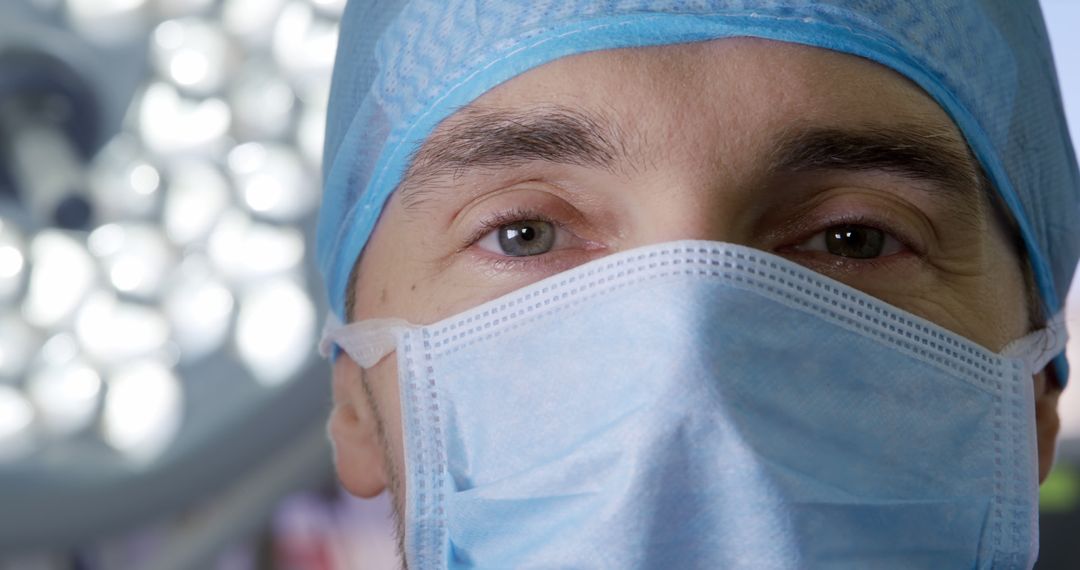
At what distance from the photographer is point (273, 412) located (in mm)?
1641

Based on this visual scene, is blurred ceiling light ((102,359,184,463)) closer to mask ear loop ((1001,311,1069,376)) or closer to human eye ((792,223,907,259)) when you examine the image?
human eye ((792,223,907,259))

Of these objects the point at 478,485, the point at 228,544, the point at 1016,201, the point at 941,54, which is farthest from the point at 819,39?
the point at 228,544

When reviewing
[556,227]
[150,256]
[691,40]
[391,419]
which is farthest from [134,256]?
[691,40]

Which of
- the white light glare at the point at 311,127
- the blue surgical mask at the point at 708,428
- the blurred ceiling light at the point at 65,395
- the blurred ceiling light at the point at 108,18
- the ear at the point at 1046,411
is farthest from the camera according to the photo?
the white light glare at the point at 311,127

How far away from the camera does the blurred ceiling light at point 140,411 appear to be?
5.12 ft

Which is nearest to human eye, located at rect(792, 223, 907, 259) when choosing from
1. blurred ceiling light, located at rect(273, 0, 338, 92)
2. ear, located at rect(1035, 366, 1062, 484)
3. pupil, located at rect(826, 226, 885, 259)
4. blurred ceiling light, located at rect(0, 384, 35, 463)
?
pupil, located at rect(826, 226, 885, 259)

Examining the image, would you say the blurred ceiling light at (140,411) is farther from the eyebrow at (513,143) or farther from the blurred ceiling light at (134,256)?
the eyebrow at (513,143)

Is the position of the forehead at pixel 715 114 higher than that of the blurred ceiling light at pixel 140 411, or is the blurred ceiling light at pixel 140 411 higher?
the blurred ceiling light at pixel 140 411

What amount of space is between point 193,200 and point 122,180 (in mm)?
96

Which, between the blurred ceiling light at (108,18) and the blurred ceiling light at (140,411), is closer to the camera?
the blurred ceiling light at (108,18)

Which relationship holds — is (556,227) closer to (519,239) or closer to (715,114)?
(519,239)

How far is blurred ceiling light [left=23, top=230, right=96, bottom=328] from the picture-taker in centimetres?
151

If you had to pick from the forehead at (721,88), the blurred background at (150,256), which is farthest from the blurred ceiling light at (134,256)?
the forehead at (721,88)

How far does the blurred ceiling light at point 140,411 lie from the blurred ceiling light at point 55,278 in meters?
0.11
